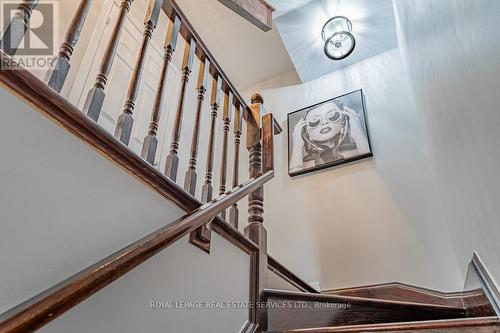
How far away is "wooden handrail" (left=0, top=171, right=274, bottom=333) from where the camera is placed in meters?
0.60

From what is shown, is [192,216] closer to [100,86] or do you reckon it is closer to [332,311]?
[100,86]

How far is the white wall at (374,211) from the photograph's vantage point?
90.7 inches

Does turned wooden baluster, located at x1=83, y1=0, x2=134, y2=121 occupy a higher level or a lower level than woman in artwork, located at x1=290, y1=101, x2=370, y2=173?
lower

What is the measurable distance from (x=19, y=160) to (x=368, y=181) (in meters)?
2.43

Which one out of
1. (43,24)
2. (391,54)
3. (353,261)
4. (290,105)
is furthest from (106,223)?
(391,54)

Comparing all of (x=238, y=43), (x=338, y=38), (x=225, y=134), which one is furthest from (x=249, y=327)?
(x=238, y=43)

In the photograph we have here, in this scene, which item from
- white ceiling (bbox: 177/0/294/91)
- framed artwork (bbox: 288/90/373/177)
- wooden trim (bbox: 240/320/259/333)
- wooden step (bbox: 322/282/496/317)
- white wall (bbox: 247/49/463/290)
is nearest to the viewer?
wooden trim (bbox: 240/320/259/333)

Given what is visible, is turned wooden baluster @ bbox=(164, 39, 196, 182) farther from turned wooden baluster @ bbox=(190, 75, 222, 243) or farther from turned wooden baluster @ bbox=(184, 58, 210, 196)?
turned wooden baluster @ bbox=(190, 75, 222, 243)

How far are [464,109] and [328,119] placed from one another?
195cm

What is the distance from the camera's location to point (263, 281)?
5.06 feet

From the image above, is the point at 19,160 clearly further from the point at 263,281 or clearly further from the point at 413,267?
the point at 413,267

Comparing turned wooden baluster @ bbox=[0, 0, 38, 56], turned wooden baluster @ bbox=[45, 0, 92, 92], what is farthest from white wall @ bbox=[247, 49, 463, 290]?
turned wooden baluster @ bbox=[0, 0, 38, 56]

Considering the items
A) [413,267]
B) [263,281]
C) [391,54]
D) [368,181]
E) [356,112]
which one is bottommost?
[263,281]

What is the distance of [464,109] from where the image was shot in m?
1.27
